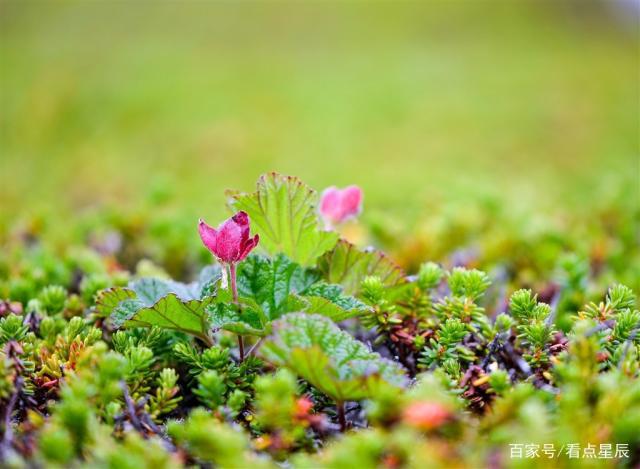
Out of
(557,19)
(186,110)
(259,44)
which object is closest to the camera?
(186,110)

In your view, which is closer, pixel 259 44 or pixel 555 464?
pixel 555 464

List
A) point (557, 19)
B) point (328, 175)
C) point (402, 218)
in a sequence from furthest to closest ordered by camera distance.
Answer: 1. point (557, 19)
2. point (328, 175)
3. point (402, 218)

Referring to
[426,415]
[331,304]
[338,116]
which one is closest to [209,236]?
[331,304]

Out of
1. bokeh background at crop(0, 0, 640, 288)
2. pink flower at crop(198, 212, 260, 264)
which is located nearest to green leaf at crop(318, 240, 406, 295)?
pink flower at crop(198, 212, 260, 264)

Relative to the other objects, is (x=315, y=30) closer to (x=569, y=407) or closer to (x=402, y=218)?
(x=402, y=218)

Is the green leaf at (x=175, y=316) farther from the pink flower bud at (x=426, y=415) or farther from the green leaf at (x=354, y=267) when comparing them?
the pink flower bud at (x=426, y=415)

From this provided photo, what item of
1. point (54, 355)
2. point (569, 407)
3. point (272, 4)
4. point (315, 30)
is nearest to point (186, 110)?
point (315, 30)

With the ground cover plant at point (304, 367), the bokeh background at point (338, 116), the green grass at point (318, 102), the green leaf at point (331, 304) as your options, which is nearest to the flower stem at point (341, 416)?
the ground cover plant at point (304, 367)

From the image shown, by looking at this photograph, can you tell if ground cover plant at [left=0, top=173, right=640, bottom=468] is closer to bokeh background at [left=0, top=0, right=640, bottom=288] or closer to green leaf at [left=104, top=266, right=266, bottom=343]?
green leaf at [left=104, top=266, right=266, bottom=343]

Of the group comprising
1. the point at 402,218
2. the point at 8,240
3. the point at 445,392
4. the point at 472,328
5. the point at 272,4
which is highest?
the point at 272,4
